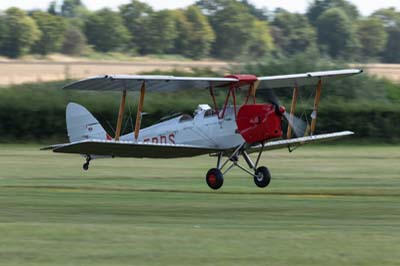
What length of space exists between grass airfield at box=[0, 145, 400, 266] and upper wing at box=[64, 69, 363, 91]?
2.22m

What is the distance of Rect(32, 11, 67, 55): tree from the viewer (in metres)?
91.6

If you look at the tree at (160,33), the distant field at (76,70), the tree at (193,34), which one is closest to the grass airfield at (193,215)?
the distant field at (76,70)

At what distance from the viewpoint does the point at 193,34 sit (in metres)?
95.8

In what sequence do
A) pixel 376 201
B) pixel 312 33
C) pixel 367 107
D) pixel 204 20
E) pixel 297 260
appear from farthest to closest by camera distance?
1. pixel 312 33
2. pixel 204 20
3. pixel 367 107
4. pixel 376 201
5. pixel 297 260

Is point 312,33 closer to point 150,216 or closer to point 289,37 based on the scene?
point 289,37

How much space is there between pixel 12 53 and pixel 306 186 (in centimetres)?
6679

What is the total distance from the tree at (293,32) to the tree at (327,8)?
3095 millimetres

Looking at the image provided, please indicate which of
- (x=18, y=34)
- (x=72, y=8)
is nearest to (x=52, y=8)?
(x=72, y=8)

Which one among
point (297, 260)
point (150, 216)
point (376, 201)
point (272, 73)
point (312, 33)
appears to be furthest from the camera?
point (312, 33)

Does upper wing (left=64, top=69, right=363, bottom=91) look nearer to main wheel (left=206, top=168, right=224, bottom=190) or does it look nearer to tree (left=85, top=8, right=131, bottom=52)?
main wheel (left=206, top=168, right=224, bottom=190)

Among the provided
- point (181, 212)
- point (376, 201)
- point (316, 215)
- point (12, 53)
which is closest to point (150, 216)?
point (181, 212)

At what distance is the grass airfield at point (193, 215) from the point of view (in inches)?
451

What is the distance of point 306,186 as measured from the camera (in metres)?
22.6

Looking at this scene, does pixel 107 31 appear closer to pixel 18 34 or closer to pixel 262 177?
pixel 18 34
